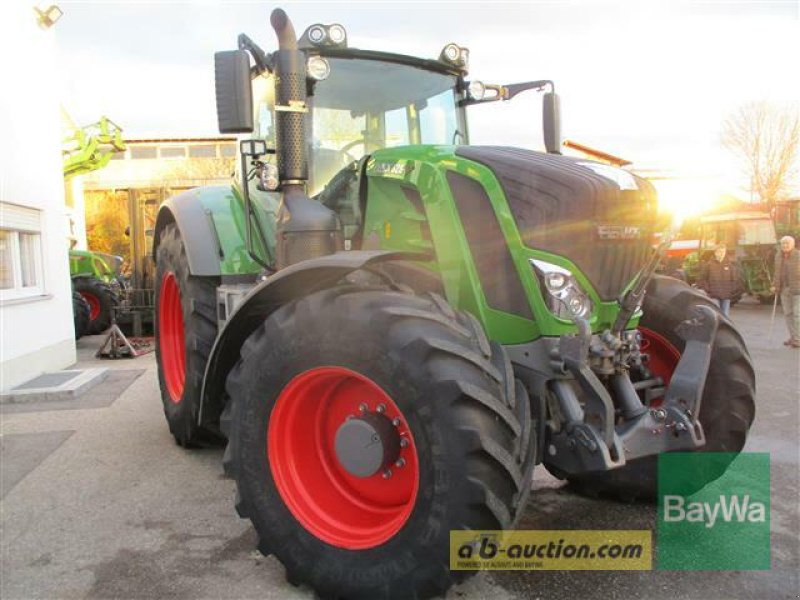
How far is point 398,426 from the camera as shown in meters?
2.66

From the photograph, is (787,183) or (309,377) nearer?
(309,377)

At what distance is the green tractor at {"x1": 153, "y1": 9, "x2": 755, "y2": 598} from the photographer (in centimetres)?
239

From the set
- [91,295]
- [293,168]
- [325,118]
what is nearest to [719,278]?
[325,118]

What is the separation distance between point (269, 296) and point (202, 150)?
151 ft

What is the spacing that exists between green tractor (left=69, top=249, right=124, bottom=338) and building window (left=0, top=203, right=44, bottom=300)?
2.59 meters

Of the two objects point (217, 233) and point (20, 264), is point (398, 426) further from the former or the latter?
point (20, 264)

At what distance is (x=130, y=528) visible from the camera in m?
3.45

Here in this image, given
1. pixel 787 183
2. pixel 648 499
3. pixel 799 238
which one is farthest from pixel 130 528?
pixel 787 183

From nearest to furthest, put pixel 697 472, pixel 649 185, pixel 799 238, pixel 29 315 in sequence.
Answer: pixel 649 185, pixel 697 472, pixel 29 315, pixel 799 238

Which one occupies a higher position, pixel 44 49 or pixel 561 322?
pixel 44 49

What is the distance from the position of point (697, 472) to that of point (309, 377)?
6.79ft

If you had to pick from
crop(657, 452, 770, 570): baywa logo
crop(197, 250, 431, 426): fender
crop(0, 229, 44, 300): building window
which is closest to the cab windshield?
crop(197, 250, 431, 426): fender

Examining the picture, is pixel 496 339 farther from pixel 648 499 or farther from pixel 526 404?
pixel 648 499

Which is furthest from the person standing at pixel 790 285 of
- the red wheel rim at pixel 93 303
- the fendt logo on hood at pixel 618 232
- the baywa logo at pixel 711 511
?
the red wheel rim at pixel 93 303
